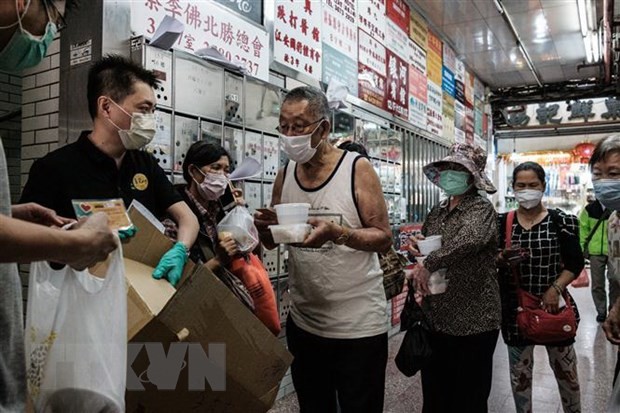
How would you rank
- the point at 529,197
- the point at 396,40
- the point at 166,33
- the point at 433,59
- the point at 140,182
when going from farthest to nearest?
the point at 433,59 → the point at 396,40 → the point at 529,197 → the point at 166,33 → the point at 140,182

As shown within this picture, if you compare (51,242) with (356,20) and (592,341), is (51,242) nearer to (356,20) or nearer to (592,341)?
(356,20)

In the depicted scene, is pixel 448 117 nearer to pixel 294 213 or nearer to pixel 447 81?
pixel 447 81

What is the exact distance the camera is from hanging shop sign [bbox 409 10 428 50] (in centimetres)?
630

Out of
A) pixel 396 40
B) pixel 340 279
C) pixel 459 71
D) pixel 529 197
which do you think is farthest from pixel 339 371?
pixel 459 71

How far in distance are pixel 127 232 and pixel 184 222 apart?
524mm

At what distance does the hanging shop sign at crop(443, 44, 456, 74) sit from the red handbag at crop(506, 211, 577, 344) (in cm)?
575

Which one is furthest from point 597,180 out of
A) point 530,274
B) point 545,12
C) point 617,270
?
point 545,12

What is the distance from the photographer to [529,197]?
2.73 m

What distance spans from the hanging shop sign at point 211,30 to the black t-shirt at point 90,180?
3.45 feet

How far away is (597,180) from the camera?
2098 mm

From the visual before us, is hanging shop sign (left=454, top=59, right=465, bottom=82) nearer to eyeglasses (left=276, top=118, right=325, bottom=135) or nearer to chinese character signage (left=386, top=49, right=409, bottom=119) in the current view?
chinese character signage (left=386, top=49, right=409, bottom=119)

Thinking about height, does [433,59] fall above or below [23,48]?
above

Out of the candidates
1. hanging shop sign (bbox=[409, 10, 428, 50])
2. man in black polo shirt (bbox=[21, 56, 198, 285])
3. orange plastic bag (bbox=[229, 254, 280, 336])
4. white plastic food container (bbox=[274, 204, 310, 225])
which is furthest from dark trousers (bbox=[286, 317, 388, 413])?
hanging shop sign (bbox=[409, 10, 428, 50])

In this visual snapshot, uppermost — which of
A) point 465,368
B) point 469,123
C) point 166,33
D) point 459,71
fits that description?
point 459,71
